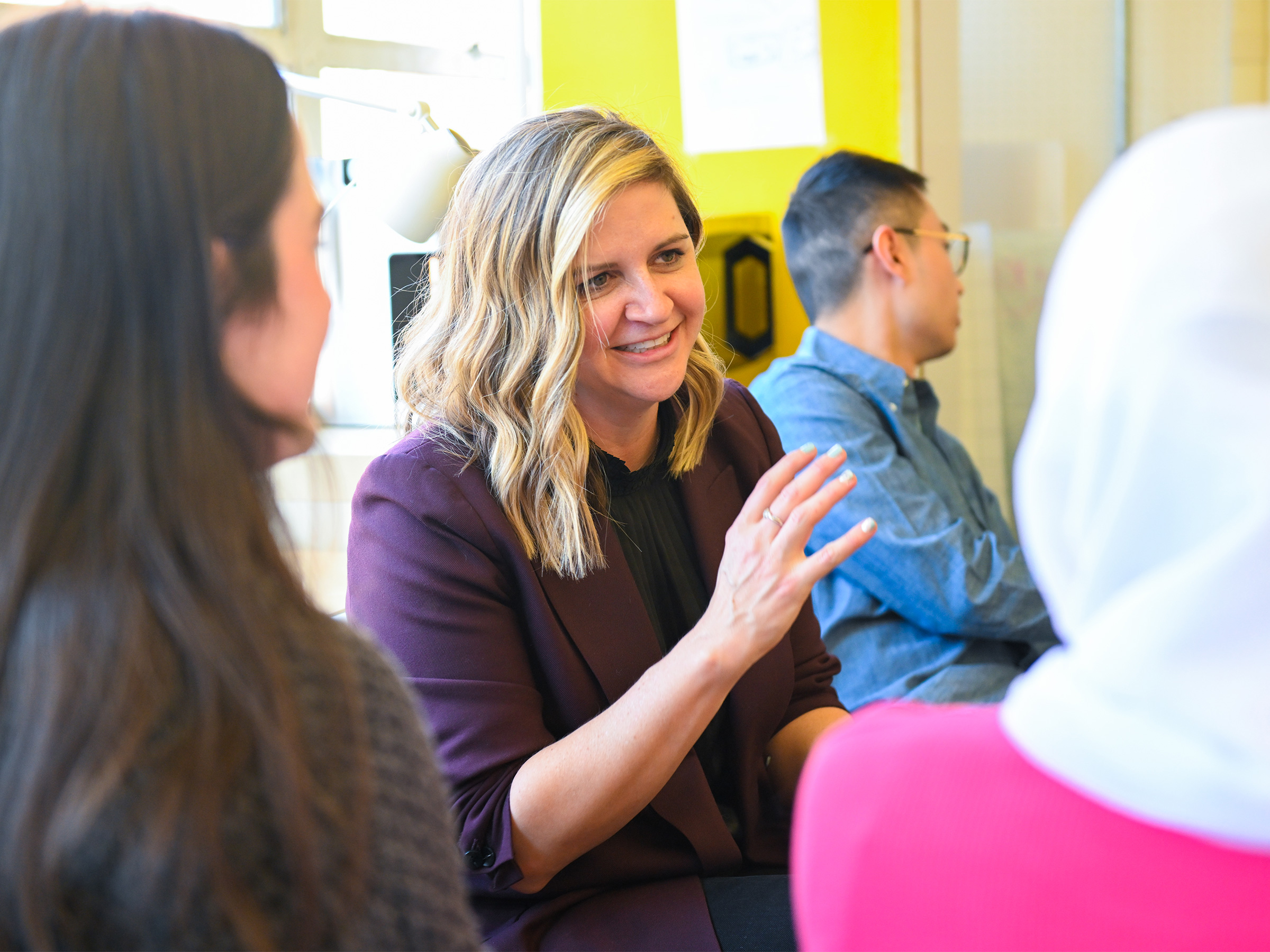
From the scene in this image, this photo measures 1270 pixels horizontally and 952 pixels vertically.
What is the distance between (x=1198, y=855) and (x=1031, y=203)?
2.61 metres

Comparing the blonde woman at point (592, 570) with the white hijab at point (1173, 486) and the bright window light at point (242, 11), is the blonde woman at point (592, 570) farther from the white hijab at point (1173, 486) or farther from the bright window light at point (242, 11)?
the bright window light at point (242, 11)

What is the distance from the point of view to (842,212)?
83.7 inches

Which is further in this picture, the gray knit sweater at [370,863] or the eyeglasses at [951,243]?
the eyeglasses at [951,243]

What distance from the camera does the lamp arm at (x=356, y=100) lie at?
62.1 inches

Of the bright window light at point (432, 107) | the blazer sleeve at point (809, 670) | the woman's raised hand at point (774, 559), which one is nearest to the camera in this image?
the woman's raised hand at point (774, 559)

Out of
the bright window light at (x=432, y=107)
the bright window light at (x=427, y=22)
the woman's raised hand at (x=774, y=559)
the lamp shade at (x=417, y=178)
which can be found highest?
the bright window light at (x=427, y=22)

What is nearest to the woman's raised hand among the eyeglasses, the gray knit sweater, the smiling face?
the smiling face

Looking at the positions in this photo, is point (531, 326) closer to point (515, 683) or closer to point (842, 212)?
point (515, 683)

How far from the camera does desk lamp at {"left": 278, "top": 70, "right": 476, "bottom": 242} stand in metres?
1.52

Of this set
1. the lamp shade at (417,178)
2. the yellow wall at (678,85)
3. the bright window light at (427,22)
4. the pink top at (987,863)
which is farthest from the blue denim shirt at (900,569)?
the pink top at (987,863)

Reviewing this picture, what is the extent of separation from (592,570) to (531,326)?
0.30m

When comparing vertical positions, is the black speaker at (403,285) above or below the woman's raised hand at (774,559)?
above

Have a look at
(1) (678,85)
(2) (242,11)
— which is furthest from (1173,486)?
(2) (242,11)

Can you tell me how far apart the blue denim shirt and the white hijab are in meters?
1.21
